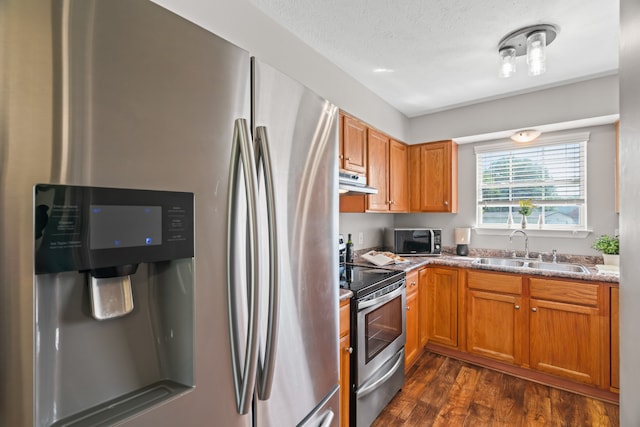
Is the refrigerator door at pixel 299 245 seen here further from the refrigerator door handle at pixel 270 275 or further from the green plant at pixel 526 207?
the green plant at pixel 526 207

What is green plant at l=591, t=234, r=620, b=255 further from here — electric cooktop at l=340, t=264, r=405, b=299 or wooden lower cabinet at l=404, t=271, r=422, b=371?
electric cooktop at l=340, t=264, r=405, b=299

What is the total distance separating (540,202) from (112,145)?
143 inches

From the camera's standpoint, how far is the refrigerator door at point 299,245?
908 mm

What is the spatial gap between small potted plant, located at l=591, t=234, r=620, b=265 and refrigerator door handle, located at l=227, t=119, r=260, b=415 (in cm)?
306

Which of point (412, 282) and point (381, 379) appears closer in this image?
point (381, 379)

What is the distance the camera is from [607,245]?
2.53 metres

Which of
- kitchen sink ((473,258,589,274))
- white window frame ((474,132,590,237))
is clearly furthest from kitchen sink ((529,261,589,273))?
white window frame ((474,132,590,237))

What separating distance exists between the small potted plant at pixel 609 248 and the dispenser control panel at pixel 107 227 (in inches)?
128

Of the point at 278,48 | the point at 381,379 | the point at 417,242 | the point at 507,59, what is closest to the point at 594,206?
the point at 417,242

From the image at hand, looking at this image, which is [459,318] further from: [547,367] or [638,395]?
[638,395]

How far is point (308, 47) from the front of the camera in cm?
209

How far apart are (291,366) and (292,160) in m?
0.69

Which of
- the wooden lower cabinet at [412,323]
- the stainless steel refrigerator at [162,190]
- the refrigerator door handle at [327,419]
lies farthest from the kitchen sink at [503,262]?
the stainless steel refrigerator at [162,190]

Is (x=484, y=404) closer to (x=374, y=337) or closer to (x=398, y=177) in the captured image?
(x=374, y=337)
